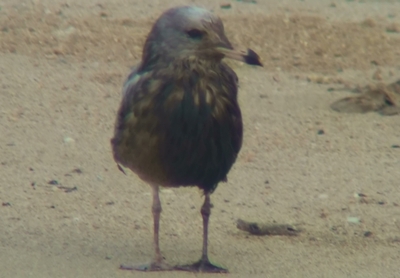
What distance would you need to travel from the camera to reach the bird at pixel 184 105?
5.50 meters

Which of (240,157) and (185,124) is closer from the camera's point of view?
(185,124)

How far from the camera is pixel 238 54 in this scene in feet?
17.6

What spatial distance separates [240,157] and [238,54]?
2.77m

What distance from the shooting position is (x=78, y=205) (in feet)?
23.0

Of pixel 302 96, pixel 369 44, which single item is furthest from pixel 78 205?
pixel 369 44

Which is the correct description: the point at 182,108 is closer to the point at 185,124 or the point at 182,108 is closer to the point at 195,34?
the point at 185,124

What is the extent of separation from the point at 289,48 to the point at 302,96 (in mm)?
1400

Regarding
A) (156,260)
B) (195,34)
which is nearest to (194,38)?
(195,34)

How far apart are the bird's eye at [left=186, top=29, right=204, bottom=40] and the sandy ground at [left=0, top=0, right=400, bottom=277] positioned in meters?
1.30

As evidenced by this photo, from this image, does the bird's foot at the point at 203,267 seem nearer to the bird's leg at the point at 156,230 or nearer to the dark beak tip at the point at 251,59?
the bird's leg at the point at 156,230

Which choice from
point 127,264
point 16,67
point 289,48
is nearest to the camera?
point 127,264

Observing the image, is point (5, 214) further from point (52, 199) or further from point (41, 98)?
point (41, 98)

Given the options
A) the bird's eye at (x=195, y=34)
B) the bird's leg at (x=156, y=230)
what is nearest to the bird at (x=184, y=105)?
the bird's eye at (x=195, y=34)

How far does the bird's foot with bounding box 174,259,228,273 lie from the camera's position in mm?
5945
